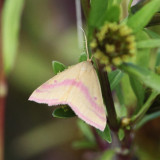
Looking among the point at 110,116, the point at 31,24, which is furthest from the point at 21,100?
the point at 110,116

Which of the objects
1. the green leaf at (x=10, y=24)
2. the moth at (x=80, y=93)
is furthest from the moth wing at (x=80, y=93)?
the green leaf at (x=10, y=24)

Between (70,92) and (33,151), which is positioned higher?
(70,92)

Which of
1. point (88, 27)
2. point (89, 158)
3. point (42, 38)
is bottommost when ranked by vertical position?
point (89, 158)

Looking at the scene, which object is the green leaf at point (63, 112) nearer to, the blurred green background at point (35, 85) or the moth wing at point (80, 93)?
the moth wing at point (80, 93)

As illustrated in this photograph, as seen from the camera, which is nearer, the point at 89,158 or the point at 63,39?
the point at 89,158

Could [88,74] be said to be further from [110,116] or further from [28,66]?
[28,66]

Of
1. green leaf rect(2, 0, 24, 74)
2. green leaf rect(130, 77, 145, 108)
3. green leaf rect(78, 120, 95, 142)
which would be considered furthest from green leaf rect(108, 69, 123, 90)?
green leaf rect(2, 0, 24, 74)
